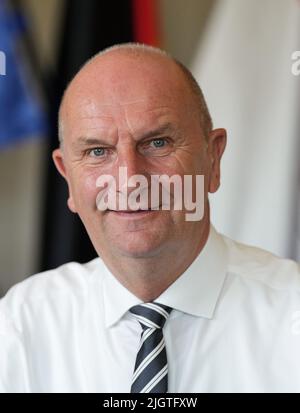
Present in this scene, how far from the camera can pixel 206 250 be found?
95 centimetres

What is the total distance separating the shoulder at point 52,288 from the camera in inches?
39.6

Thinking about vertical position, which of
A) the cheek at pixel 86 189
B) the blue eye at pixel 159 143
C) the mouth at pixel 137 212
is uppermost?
the blue eye at pixel 159 143

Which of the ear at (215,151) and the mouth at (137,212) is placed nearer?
the mouth at (137,212)

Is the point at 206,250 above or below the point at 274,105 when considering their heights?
below

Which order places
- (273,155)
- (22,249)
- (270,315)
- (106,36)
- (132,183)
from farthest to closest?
(22,249), (106,36), (273,155), (270,315), (132,183)

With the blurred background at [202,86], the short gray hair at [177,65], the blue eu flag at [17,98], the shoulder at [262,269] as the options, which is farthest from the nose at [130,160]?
the blue eu flag at [17,98]

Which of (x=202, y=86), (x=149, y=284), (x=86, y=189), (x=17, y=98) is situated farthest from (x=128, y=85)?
(x=17, y=98)

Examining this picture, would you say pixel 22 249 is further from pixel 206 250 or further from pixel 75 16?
pixel 206 250

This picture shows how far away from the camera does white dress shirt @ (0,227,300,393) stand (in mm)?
877

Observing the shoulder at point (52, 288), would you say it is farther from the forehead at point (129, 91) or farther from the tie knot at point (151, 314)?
the forehead at point (129, 91)

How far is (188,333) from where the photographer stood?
2.96 ft

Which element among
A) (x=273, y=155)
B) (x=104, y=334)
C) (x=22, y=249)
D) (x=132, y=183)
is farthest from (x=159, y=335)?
(x=22, y=249)

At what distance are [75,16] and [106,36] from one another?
9cm

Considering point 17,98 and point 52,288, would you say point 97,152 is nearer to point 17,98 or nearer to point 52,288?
point 52,288
